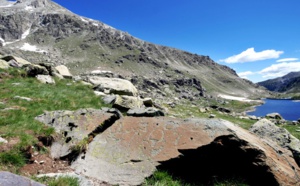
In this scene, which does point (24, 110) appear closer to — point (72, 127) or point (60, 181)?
point (72, 127)

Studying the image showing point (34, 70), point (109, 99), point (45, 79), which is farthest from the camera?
point (34, 70)

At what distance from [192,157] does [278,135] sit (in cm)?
811

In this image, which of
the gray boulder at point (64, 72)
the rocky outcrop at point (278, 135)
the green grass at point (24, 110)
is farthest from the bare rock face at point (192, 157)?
the gray boulder at point (64, 72)

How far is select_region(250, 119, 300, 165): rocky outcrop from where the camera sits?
1299 centimetres

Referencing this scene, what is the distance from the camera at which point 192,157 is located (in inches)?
409

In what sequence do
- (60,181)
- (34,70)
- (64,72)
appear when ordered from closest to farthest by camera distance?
(60,181) < (34,70) < (64,72)

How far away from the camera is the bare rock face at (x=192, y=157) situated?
962 cm

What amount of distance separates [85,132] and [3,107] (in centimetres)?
655

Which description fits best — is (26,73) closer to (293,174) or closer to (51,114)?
(51,114)

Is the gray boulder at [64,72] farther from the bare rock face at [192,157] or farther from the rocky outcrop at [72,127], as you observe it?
the bare rock face at [192,157]

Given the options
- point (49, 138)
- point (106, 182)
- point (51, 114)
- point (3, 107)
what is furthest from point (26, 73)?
point (106, 182)

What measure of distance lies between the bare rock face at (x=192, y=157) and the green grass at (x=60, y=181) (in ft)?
4.68

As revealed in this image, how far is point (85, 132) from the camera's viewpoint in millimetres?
12055

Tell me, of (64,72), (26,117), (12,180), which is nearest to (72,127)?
(26,117)
